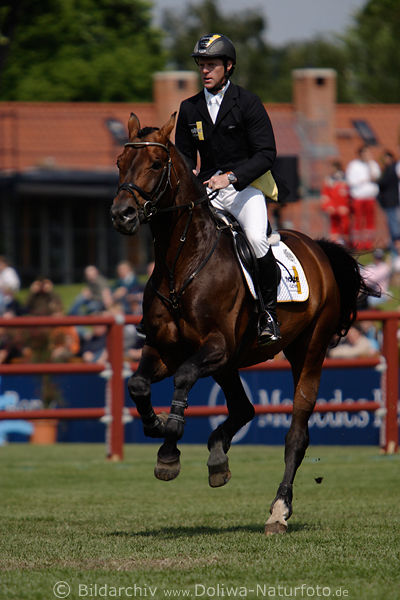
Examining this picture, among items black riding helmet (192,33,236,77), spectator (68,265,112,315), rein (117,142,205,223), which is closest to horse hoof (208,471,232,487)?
rein (117,142,205,223)

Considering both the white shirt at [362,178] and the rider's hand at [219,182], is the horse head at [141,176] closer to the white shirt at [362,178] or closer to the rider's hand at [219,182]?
the rider's hand at [219,182]

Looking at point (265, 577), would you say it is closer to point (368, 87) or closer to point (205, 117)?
point (205, 117)

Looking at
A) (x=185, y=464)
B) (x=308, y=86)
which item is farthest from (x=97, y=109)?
(x=185, y=464)

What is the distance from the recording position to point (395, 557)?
646cm

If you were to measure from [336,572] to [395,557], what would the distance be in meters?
0.60

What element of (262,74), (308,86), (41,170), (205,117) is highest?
(205,117)

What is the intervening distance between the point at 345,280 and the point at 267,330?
5.02 ft

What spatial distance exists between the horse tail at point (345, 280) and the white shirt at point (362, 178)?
43.5 ft

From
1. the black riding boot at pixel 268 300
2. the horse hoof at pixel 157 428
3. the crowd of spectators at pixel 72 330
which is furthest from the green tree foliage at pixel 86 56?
the horse hoof at pixel 157 428

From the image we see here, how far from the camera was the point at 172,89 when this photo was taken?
118 ft

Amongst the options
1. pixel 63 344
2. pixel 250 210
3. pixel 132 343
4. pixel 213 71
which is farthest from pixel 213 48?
pixel 63 344

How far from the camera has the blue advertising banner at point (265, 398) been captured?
47.5 ft

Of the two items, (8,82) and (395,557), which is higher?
(395,557)

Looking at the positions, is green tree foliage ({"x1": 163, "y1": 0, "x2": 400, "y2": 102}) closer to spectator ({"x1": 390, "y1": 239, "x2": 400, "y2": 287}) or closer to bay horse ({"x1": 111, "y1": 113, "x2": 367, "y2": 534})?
A: spectator ({"x1": 390, "y1": 239, "x2": 400, "y2": 287})
